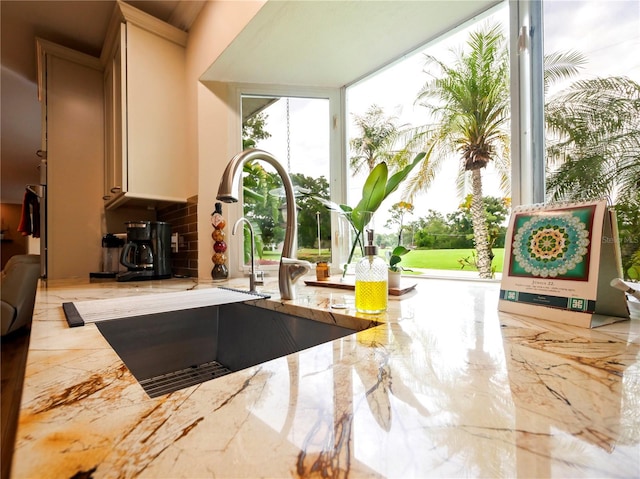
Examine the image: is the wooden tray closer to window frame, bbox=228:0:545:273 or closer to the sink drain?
the sink drain

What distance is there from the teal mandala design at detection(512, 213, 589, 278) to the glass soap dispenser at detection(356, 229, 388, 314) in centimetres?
34

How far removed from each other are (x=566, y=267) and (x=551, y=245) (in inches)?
2.5

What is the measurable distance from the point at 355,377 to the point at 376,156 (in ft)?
5.20

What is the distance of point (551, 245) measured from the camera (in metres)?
0.76

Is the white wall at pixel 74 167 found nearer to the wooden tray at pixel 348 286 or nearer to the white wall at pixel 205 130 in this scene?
the white wall at pixel 205 130

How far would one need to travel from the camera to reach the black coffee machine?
1.80m

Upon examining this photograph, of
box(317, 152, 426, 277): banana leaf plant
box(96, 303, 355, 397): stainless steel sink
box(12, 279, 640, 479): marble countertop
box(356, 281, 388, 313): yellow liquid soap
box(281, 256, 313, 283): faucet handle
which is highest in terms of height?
box(317, 152, 426, 277): banana leaf plant

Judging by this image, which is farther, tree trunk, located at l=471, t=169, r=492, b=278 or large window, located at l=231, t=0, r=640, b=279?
tree trunk, located at l=471, t=169, r=492, b=278

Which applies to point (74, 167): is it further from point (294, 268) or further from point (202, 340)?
point (294, 268)

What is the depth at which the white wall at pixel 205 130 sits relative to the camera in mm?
1810

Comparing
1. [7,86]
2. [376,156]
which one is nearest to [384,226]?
[376,156]

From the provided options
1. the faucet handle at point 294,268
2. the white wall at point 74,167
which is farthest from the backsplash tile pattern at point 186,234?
the faucet handle at point 294,268

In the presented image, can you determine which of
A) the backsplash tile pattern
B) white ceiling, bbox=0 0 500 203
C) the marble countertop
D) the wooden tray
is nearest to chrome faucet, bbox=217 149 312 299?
the wooden tray

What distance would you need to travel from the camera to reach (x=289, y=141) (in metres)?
2.04
